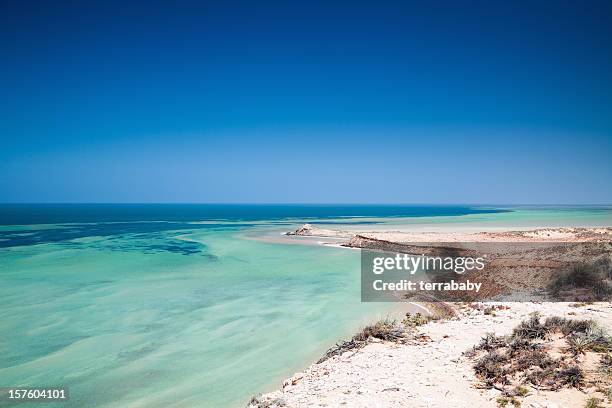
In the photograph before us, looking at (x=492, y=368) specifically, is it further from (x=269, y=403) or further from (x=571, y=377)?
(x=269, y=403)

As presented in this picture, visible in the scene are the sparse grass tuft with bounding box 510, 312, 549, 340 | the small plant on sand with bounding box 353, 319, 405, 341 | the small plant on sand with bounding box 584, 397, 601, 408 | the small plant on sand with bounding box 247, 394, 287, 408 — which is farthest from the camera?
the small plant on sand with bounding box 353, 319, 405, 341

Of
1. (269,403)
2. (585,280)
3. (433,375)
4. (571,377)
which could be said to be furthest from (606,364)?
(585,280)

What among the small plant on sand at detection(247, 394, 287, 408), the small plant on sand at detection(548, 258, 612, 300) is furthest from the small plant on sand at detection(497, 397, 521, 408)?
the small plant on sand at detection(548, 258, 612, 300)

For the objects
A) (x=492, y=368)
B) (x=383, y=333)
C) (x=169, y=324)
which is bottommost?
(x=169, y=324)

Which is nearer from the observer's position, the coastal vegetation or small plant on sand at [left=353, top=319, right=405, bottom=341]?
the coastal vegetation

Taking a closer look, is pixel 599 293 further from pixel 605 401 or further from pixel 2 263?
pixel 2 263

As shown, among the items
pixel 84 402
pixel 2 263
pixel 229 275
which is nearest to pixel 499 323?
pixel 84 402

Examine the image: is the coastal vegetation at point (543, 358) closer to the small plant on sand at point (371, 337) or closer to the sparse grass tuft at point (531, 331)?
the sparse grass tuft at point (531, 331)

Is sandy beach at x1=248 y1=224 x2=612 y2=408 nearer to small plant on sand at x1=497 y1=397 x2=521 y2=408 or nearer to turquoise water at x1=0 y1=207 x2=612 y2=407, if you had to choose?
small plant on sand at x1=497 y1=397 x2=521 y2=408
